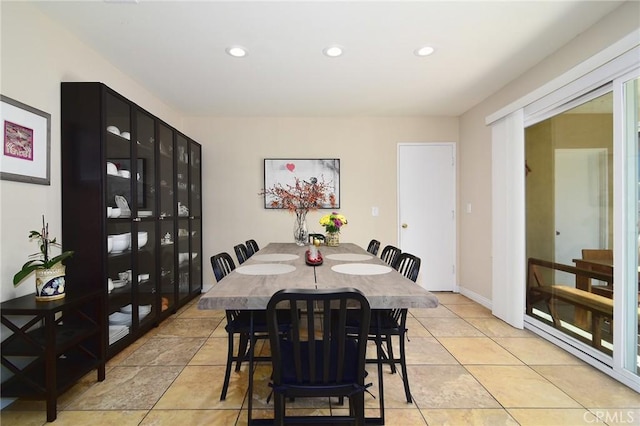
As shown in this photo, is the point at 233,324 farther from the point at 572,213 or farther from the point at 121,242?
the point at 572,213

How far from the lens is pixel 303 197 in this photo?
2850mm

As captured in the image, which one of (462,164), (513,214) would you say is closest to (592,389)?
(513,214)

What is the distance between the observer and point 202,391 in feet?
6.41

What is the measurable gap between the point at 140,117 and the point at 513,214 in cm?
366

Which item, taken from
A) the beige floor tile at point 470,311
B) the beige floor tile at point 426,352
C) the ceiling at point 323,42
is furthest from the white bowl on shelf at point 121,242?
the beige floor tile at point 470,311

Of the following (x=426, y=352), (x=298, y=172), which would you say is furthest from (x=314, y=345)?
(x=298, y=172)

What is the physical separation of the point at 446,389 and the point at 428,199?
9.14ft

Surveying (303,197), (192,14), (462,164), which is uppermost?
(192,14)

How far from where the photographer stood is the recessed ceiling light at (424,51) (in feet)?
8.08

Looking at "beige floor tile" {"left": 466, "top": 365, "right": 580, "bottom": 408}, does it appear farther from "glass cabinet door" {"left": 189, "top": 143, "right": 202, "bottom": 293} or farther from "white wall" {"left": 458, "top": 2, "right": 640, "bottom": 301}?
"glass cabinet door" {"left": 189, "top": 143, "right": 202, "bottom": 293}

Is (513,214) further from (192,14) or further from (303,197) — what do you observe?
(192,14)

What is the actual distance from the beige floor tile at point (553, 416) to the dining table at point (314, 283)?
0.80 m

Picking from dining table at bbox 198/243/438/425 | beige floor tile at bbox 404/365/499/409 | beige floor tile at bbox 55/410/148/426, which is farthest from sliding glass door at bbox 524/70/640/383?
beige floor tile at bbox 55/410/148/426

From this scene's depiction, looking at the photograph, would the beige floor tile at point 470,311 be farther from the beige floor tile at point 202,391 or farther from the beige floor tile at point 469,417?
the beige floor tile at point 202,391
